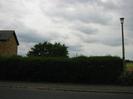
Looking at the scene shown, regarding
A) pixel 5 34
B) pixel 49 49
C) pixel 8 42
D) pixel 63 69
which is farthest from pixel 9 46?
pixel 63 69

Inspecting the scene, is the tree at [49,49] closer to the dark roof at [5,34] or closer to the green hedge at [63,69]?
the dark roof at [5,34]

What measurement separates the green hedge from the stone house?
3303cm

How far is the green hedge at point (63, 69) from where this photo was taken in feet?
89.3

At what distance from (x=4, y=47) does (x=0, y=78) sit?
3519 cm

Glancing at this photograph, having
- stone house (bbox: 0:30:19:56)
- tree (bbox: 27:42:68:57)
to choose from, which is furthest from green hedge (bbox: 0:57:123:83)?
tree (bbox: 27:42:68:57)

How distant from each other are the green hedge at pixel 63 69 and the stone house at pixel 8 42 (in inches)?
1301

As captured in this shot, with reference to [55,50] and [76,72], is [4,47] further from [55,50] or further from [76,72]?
[76,72]

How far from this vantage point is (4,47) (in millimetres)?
64312

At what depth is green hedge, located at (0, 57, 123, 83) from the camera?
2722cm

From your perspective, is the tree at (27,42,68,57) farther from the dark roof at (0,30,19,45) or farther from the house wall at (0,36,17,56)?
the dark roof at (0,30,19,45)

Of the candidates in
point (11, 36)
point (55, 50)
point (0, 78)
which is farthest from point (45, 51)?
point (0, 78)

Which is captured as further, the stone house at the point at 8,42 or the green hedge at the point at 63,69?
the stone house at the point at 8,42

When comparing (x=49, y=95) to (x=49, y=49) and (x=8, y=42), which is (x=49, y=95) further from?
(x=49, y=49)

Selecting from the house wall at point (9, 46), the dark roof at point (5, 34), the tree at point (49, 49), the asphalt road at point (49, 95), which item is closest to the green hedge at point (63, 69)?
the asphalt road at point (49, 95)
